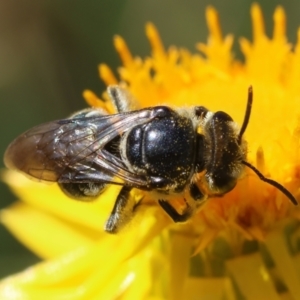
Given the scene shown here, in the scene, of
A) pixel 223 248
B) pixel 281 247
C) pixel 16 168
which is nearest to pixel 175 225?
pixel 223 248

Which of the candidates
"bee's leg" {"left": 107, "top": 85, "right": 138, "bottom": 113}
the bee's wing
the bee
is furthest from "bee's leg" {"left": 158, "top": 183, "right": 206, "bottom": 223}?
"bee's leg" {"left": 107, "top": 85, "right": 138, "bottom": 113}

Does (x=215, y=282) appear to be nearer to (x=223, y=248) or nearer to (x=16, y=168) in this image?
(x=223, y=248)

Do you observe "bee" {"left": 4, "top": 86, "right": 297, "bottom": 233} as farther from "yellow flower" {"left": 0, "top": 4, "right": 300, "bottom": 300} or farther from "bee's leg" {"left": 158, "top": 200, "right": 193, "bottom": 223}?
"yellow flower" {"left": 0, "top": 4, "right": 300, "bottom": 300}

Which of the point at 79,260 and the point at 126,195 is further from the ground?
the point at 126,195

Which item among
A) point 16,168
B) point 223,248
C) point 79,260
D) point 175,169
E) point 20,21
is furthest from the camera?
point 20,21

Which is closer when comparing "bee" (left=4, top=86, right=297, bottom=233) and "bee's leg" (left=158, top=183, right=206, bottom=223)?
"bee" (left=4, top=86, right=297, bottom=233)

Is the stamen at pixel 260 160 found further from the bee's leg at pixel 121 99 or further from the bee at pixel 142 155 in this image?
the bee's leg at pixel 121 99

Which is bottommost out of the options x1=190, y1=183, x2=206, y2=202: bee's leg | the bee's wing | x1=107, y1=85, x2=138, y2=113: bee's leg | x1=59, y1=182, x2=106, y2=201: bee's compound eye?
x1=190, y1=183, x2=206, y2=202: bee's leg
